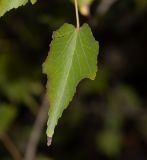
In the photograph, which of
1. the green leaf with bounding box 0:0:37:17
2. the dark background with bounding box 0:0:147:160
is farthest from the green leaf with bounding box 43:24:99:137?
the dark background with bounding box 0:0:147:160

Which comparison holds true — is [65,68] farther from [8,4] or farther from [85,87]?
[85,87]

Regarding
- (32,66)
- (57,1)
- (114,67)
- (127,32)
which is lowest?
(114,67)

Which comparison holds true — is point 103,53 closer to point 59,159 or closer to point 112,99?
point 112,99

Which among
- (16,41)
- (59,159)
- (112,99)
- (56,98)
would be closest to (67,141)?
(59,159)

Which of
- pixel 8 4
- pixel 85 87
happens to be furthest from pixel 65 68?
pixel 85 87

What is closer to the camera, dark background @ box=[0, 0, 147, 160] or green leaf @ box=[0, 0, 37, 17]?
green leaf @ box=[0, 0, 37, 17]

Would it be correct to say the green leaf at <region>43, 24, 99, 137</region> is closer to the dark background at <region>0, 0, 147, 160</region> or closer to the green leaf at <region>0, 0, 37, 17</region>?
the green leaf at <region>0, 0, 37, 17</region>
